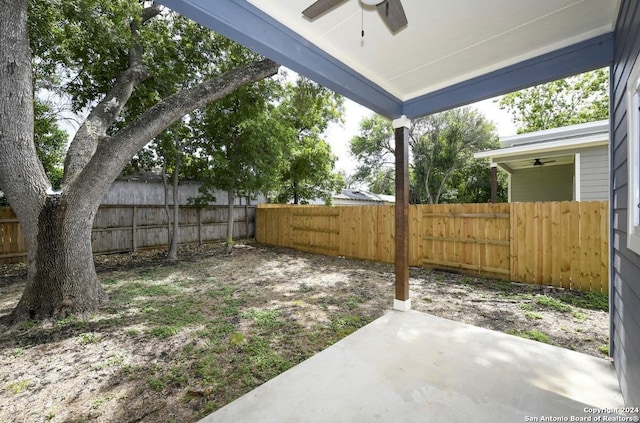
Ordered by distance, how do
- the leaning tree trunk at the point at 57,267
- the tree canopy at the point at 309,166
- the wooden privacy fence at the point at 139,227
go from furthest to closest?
the tree canopy at the point at 309,166
the wooden privacy fence at the point at 139,227
the leaning tree trunk at the point at 57,267

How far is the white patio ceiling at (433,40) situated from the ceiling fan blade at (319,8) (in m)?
0.08

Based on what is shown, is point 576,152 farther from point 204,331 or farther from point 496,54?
point 204,331

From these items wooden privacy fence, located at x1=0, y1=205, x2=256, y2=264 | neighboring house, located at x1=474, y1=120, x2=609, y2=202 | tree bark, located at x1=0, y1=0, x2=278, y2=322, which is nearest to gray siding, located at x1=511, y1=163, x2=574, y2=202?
neighboring house, located at x1=474, y1=120, x2=609, y2=202

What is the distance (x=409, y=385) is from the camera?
6.27ft

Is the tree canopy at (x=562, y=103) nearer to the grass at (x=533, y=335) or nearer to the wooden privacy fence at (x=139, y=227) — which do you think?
the wooden privacy fence at (x=139, y=227)

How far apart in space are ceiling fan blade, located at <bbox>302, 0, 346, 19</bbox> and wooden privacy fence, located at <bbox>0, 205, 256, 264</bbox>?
303 inches

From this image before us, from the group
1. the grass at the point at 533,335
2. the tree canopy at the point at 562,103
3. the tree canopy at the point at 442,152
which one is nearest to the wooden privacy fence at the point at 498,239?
the grass at the point at 533,335

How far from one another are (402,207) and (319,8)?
7.10 ft

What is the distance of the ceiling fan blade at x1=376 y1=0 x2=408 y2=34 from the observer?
163cm

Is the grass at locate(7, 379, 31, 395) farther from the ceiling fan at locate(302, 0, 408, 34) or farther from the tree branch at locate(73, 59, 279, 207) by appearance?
the ceiling fan at locate(302, 0, 408, 34)

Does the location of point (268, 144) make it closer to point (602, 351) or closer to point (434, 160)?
point (602, 351)

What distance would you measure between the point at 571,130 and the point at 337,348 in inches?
286

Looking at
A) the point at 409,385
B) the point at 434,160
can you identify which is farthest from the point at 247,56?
the point at 434,160

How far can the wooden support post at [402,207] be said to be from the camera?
3.19 meters
